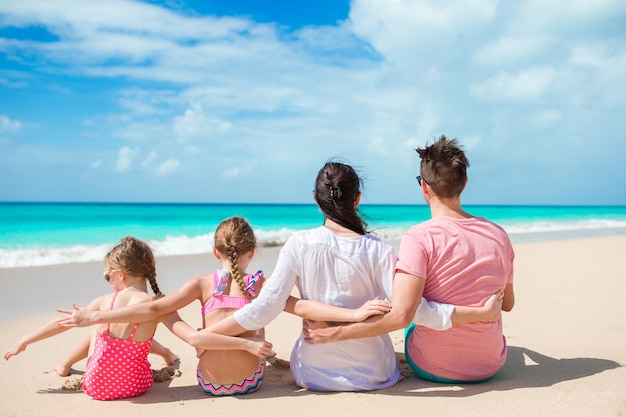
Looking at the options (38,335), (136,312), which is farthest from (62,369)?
(136,312)

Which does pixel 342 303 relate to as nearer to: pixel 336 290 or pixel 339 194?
pixel 336 290

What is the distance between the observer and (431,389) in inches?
126

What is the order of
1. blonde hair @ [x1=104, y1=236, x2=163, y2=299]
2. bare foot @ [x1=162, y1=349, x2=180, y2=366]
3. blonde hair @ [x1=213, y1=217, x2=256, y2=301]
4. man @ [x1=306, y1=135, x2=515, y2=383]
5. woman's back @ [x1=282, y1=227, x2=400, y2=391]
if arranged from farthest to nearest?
1. bare foot @ [x1=162, y1=349, x2=180, y2=366]
2. blonde hair @ [x1=104, y1=236, x2=163, y2=299]
3. blonde hair @ [x1=213, y1=217, x2=256, y2=301]
4. woman's back @ [x1=282, y1=227, x2=400, y2=391]
5. man @ [x1=306, y1=135, x2=515, y2=383]

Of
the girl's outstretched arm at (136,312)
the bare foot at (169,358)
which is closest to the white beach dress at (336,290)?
the girl's outstretched arm at (136,312)

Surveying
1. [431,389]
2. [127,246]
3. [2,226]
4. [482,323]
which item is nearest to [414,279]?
[482,323]

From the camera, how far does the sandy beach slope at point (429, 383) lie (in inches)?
114

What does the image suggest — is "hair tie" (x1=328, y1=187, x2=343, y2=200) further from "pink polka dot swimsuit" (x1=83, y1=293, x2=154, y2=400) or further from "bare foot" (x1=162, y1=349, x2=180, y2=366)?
"bare foot" (x1=162, y1=349, x2=180, y2=366)

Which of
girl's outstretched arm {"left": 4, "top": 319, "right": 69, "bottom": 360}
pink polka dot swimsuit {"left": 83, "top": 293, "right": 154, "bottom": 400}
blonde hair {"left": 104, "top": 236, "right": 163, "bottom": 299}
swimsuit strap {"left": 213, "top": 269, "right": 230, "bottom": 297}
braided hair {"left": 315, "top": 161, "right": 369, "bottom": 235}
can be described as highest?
braided hair {"left": 315, "top": 161, "right": 369, "bottom": 235}

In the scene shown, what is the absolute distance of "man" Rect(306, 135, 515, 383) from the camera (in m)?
2.90

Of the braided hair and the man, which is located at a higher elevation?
the braided hair

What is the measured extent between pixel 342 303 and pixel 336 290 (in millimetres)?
86

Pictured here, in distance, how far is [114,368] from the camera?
3.27m

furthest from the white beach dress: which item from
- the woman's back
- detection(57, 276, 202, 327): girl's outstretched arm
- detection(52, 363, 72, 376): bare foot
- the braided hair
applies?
detection(52, 363, 72, 376): bare foot

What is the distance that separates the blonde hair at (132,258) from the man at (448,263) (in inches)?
44.5
